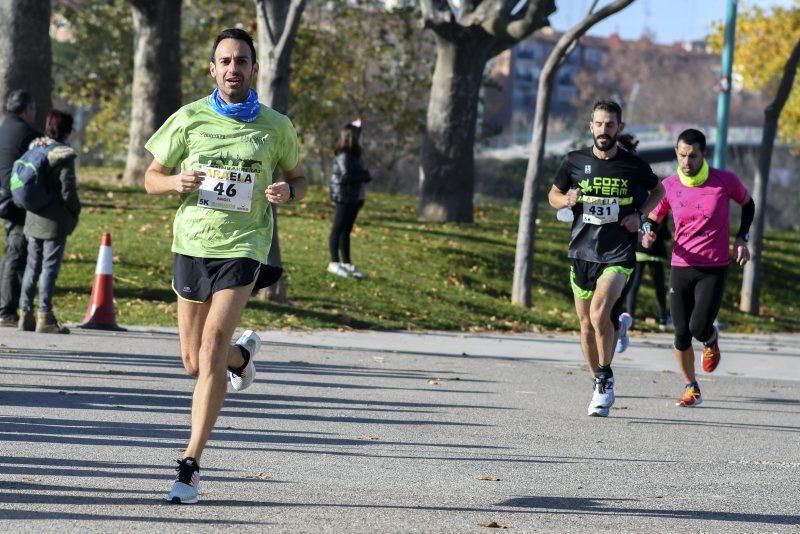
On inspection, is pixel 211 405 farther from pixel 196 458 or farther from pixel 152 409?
pixel 152 409

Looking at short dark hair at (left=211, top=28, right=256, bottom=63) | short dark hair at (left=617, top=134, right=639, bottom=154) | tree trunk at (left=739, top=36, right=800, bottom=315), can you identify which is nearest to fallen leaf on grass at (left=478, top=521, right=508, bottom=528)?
short dark hair at (left=211, top=28, right=256, bottom=63)

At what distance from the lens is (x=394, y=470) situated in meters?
7.64

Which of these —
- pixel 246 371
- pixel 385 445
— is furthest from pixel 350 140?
pixel 246 371

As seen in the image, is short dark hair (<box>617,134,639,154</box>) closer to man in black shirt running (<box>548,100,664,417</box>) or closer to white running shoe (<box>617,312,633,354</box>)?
man in black shirt running (<box>548,100,664,417</box>)

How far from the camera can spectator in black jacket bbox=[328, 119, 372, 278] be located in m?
18.4

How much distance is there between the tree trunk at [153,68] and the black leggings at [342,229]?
8.18 metres

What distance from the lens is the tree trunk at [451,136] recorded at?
24672 mm

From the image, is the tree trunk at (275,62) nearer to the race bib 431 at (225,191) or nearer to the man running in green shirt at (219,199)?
the man running in green shirt at (219,199)

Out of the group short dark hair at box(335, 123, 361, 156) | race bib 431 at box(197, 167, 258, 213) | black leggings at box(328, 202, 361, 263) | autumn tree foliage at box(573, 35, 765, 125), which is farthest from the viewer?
autumn tree foliage at box(573, 35, 765, 125)

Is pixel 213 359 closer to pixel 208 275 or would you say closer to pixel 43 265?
pixel 208 275

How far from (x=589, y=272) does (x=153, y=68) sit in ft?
55.1

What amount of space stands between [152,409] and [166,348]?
3.80 meters

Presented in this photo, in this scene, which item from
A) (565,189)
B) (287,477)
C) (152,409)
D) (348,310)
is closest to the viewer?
(287,477)

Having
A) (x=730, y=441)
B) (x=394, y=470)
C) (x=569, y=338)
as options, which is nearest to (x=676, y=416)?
(x=730, y=441)
